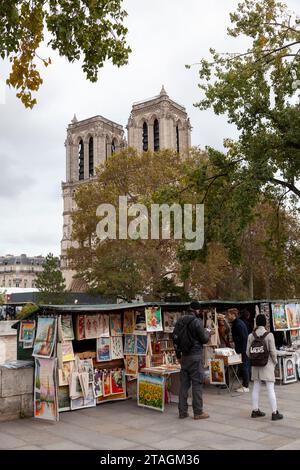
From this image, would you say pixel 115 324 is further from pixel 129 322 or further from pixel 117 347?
pixel 117 347

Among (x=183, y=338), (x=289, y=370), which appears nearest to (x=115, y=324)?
(x=183, y=338)

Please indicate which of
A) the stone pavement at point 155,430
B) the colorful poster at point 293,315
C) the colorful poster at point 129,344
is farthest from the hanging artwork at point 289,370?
the colorful poster at point 129,344

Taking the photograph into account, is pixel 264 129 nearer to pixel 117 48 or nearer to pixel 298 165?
pixel 298 165

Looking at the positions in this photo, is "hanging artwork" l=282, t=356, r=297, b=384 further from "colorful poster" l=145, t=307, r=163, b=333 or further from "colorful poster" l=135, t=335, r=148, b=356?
"colorful poster" l=135, t=335, r=148, b=356

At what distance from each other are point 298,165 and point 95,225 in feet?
76.1

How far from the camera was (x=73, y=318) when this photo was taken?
9.05 meters

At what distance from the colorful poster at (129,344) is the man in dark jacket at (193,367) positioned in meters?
1.64

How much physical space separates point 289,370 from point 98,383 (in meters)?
4.65

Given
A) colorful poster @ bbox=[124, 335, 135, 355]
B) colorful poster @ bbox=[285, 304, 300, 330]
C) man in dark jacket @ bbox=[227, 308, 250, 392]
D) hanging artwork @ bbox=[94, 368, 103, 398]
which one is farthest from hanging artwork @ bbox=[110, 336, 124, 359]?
colorful poster @ bbox=[285, 304, 300, 330]

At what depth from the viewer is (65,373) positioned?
851 centimetres

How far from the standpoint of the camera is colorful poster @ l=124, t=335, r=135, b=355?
9570mm

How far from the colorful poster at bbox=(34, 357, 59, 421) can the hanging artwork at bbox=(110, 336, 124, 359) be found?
1.77 m

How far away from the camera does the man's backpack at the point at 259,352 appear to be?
302 inches
